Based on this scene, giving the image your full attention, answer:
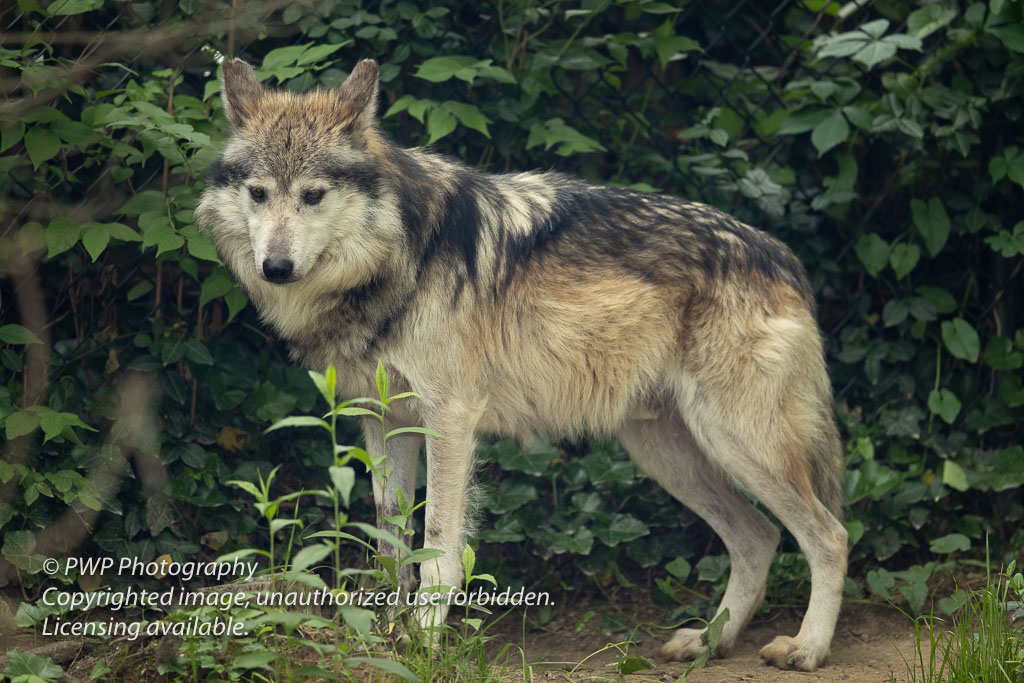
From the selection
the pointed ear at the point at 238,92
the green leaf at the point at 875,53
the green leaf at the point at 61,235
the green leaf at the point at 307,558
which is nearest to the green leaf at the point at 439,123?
the pointed ear at the point at 238,92

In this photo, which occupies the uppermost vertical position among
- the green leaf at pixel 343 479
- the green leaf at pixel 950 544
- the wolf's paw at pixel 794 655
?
the green leaf at pixel 343 479

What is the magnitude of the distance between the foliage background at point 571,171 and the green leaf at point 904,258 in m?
0.01

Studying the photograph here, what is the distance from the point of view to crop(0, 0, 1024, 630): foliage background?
161 inches

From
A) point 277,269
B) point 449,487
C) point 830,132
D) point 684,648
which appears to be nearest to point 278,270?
point 277,269

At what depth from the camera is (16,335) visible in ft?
13.1

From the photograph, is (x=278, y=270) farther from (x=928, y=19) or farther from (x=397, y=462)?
(x=928, y=19)

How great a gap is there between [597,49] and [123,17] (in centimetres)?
233

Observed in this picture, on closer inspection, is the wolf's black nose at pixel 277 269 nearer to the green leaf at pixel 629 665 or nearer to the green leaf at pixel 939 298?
the green leaf at pixel 629 665

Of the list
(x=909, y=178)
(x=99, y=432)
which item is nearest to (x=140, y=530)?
(x=99, y=432)

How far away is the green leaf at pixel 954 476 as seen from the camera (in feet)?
15.7

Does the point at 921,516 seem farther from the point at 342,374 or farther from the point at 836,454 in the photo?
the point at 342,374

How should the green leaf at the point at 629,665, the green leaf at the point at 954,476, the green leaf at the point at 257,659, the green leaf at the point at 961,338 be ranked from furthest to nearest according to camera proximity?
1. the green leaf at the point at 961,338
2. the green leaf at the point at 954,476
3. the green leaf at the point at 629,665
4. the green leaf at the point at 257,659

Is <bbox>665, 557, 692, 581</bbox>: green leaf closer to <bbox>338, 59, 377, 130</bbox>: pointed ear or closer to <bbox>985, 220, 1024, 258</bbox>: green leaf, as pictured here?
<bbox>985, 220, 1024, 258</bbox>: green leaf

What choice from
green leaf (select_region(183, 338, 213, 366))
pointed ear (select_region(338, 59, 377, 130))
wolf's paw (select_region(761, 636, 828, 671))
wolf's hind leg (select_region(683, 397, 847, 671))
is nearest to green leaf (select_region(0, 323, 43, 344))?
green leaf (select_region(183, 338, 213, 366))
